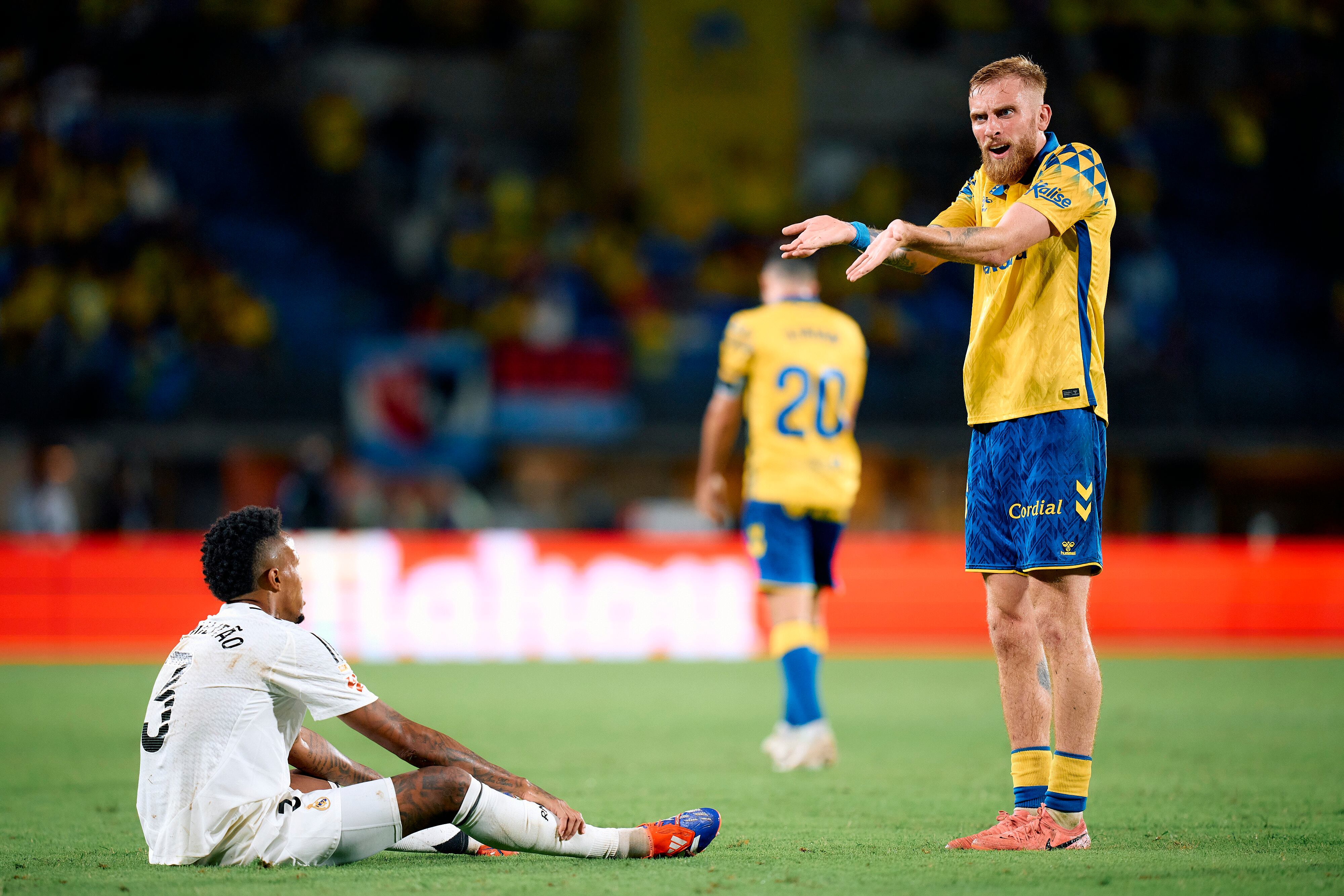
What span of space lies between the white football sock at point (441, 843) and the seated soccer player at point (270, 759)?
305 mm

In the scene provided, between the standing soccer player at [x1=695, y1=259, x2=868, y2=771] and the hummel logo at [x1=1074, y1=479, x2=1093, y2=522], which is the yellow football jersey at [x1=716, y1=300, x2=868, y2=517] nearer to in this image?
the standing soccer player at [x1=695, y1=259, x2=868, y2=771]

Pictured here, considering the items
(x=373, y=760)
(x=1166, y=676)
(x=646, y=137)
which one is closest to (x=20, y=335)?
(x=646, y=137)

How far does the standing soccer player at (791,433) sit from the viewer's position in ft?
23.7

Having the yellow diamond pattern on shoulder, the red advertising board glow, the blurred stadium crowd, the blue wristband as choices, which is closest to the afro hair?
Answer: the blue wristband

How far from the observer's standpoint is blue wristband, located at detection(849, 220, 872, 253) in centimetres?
423

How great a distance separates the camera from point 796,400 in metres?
7.33

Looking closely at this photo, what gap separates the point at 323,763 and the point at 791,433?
3.33 m

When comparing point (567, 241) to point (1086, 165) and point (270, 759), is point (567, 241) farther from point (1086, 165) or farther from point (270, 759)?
point (270, 759)

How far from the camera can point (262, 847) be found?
13.8 feet

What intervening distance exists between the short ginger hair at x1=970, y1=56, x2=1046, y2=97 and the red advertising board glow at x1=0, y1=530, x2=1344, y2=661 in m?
9.43

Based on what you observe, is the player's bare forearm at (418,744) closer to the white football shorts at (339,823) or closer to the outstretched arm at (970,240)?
the white football shorts at (339,823)

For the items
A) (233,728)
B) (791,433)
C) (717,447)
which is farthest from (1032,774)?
(717,447)

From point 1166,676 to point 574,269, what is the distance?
910 cm

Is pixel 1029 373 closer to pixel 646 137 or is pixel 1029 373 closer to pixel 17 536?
pixel 17 536
